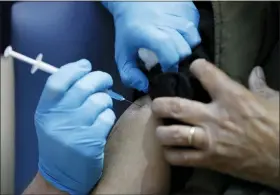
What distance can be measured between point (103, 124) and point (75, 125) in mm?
60

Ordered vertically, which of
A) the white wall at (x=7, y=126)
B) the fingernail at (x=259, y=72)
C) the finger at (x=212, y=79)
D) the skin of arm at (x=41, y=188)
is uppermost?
the finger at (x=212, y=79)

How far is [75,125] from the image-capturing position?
1089 millimetres

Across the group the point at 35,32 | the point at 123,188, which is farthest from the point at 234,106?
the point at 35,32

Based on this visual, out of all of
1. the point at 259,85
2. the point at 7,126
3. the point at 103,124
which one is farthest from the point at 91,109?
the point at 7,126

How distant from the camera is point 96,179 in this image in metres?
1.10

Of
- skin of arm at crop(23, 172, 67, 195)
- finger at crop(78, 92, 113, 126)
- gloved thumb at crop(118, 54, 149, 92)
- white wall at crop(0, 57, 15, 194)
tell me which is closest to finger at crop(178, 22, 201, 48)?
gloved thumb at crop(118, 54, 149, 92)

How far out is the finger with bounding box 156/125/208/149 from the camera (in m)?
0.92

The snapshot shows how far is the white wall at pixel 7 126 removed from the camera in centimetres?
153

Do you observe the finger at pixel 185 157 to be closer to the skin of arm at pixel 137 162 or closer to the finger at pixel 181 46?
the skin of arm at pixel 137 162

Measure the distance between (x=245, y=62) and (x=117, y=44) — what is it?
0.34 m

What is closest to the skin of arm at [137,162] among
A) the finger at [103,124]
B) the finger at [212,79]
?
the finger at [103,124]

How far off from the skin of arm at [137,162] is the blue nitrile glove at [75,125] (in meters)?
0.03

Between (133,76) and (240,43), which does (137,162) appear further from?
(240,43)

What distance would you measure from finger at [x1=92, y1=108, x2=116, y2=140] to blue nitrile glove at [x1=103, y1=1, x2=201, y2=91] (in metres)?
0.10
